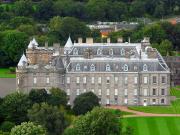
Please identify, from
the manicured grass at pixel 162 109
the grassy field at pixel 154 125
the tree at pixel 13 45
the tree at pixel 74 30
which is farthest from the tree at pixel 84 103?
the tree at pixel 74 30

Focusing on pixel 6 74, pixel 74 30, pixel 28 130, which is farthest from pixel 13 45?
pixel 28 130

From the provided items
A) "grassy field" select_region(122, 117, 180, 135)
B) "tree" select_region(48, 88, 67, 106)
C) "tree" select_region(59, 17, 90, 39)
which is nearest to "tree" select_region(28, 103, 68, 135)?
"tree" select_region(48, 88, 67, 106)

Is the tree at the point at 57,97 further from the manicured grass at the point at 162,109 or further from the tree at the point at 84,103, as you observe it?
the manicured grass at the point at 162,109

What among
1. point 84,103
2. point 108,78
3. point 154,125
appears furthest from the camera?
point 108,78

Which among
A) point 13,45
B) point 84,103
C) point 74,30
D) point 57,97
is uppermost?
point 74,30

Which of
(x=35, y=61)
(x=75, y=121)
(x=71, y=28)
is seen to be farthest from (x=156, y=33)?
(x=75, y=121)

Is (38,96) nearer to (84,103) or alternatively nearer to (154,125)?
(84,103)
